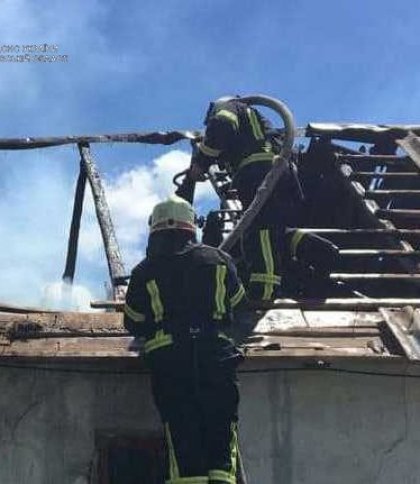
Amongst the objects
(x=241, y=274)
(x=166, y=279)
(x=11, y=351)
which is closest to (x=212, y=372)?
(x=166, y=279)

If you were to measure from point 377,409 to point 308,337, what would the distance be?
22.3 inches

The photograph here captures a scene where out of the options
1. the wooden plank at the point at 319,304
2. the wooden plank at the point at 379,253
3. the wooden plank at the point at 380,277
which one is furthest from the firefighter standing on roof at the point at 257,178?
the wooden plank at the point at 379,253

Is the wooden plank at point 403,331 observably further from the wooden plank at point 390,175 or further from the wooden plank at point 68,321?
the wooden plank at point 390,175

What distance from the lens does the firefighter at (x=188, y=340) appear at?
169 inches

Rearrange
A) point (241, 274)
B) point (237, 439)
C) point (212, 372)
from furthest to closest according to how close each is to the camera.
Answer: point (241, 274)
point (237, 439)
point (212, 372)

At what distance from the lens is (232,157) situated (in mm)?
6320

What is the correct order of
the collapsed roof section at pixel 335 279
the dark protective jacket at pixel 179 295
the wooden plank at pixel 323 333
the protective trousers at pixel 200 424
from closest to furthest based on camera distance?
the protective trousers at pixel 200 424
the dark protective jacket at pixel 179 295
the collapsed roof section at pixel 335 279
the wooden plank at pixel 323 333

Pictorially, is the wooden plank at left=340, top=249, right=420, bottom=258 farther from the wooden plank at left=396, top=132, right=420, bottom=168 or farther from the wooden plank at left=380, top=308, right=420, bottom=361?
the wooden plank at left=396, top=132, right=420, bottom=168

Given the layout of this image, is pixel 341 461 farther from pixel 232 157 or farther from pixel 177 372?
pixel 232 157

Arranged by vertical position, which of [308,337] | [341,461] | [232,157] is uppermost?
[232,157]

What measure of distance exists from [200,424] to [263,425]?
2.03ft

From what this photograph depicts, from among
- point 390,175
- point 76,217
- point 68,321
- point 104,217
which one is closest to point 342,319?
point 68,321

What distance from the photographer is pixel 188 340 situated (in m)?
4.38

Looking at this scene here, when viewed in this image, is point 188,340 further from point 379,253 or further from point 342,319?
point 379,253
